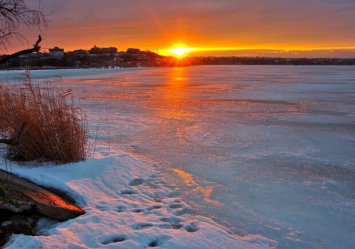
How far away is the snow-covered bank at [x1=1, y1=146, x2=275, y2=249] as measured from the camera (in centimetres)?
338

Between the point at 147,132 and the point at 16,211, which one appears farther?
the point at 147,132

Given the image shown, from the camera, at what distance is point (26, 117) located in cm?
555

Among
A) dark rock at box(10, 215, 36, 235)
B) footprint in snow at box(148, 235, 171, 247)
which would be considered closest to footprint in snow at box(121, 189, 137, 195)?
footprint in snow at box(148, 235, 171, 247)

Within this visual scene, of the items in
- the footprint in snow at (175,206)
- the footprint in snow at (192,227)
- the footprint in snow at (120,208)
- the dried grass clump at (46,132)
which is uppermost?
the dried grass clump at (46,132)

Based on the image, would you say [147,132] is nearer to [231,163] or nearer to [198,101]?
[231,163]

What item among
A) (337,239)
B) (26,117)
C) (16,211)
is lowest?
(337,239)

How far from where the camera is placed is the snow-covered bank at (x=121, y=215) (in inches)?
133

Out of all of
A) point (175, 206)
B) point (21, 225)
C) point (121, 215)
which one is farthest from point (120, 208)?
point (21, 225)

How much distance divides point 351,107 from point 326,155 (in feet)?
20.7

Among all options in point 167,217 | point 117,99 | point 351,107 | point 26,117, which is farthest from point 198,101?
point 167,217

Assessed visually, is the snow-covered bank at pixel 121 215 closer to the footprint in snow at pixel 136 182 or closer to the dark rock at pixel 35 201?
the footprint in snow at pixel 136 182

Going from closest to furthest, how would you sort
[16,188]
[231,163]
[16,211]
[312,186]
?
[16,211], [16,188], [312,186], [231,163]

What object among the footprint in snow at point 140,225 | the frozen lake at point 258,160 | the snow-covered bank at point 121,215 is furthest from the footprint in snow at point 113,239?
the frozen lake at point 258,160

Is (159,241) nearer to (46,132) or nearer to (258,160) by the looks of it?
(46,132)
